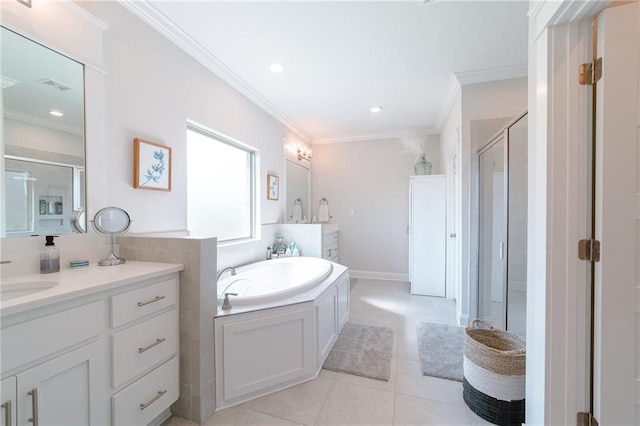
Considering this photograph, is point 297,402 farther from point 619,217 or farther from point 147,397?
point 619,217

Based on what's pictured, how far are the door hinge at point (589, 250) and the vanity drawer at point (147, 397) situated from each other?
201cm

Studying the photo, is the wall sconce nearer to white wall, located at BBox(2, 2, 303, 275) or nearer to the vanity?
white wall, located at BBox(2, 2, 303, 275)

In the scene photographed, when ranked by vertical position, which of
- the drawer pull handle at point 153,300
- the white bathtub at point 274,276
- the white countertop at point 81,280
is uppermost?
the white countertop at point 81,280

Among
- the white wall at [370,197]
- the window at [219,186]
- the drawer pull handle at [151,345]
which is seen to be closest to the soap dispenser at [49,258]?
the drawer pull handle at [151,345]

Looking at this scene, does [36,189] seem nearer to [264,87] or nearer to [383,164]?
[264,87]

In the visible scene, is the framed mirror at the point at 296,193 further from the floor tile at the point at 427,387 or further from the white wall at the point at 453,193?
the floor tile at the point at 427,387

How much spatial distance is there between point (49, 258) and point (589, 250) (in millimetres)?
2421

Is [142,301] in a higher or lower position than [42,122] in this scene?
lower

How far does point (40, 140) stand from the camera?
1.28 metres

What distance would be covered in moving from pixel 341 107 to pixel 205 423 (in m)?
3.37

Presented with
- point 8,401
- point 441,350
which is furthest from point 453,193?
point 8,401

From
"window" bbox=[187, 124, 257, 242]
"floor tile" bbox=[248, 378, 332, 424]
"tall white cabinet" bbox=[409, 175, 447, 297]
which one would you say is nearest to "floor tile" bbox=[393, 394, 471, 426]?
"floor tile" bbox=[248, 378, 332, 424]

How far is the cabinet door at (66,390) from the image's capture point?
85cm

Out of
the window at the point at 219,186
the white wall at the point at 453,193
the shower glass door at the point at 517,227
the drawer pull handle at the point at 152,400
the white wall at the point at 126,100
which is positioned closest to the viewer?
the drawer pull handle at the point at 152,400
